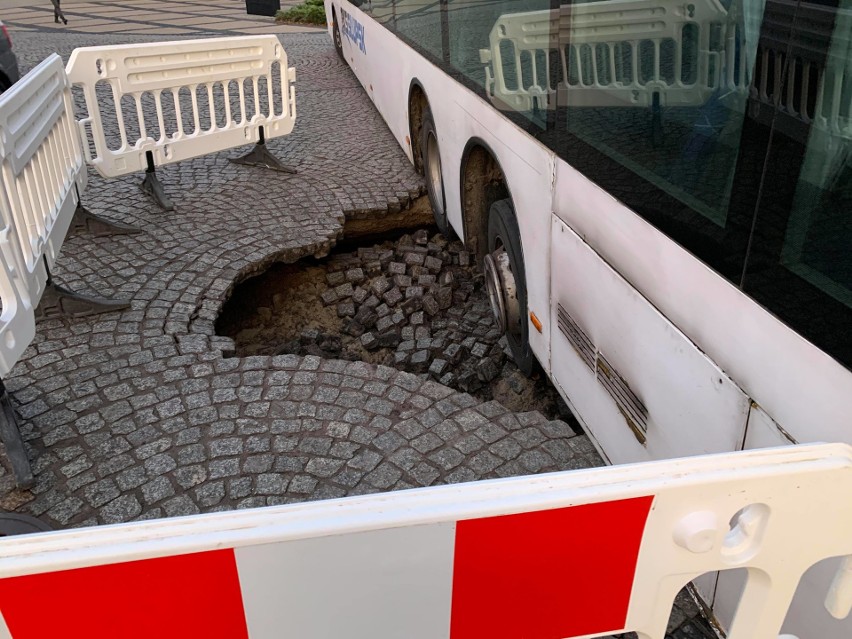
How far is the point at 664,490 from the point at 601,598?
30cm

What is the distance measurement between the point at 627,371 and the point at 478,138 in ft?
7.07

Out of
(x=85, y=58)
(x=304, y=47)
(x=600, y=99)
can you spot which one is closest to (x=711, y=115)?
(x=600, y=99)

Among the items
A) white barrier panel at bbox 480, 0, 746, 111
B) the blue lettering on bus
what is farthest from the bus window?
the blue lettering on bus

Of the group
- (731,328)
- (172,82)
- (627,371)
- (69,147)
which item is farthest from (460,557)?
(172,82)

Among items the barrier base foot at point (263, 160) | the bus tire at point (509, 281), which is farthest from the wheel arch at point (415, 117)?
the bus tire at point (509, 281)

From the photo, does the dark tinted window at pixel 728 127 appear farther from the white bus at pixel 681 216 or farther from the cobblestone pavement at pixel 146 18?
the cobblestone pavement at pixel 146 18

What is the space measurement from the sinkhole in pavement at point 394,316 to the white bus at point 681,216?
1.92ft

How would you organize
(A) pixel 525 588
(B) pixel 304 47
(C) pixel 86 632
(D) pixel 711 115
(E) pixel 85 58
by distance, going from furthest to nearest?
(B) pixel 304 47 < (E) pixel 85 58 < (D) pixel 711 115 < (A) pixel 525 588 < (C) pixel 86 632

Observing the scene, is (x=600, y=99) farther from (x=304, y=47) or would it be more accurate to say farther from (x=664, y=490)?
(x=304, y=47)

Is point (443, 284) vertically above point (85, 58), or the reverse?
point (85, 58)

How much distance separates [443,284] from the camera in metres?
5.82

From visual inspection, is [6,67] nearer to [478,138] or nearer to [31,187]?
[31,187]

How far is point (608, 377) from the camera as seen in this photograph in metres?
3.04

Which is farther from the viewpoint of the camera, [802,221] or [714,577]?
[714,577]
